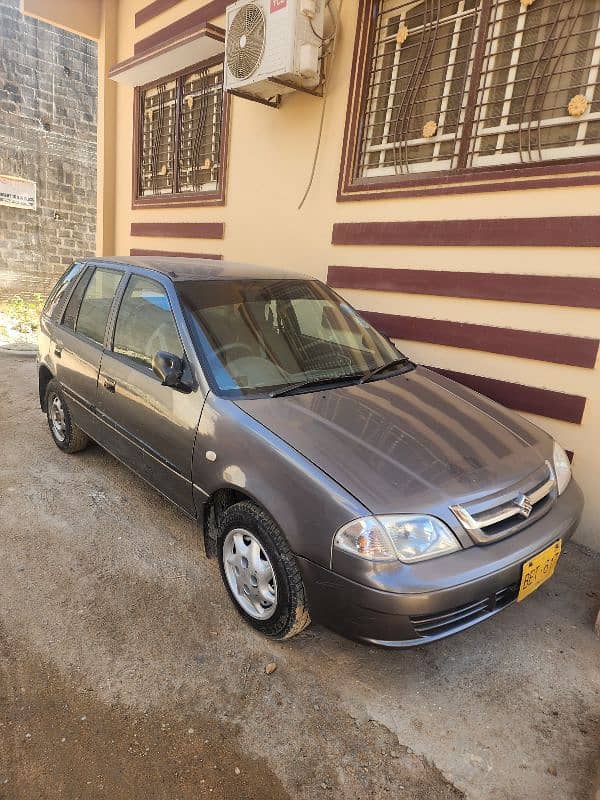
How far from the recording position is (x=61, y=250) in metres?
12.7

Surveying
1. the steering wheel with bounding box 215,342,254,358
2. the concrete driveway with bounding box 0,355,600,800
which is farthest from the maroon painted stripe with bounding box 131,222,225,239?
the concrete driveway with bounding box 0,355,600,800

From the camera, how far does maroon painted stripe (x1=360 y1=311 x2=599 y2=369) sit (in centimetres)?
349

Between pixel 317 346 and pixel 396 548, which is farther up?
pixel 317 346

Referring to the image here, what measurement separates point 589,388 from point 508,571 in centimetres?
190

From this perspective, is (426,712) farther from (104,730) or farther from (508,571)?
(104,730)

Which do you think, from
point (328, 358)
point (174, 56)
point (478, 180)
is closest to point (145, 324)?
point (328, 358)

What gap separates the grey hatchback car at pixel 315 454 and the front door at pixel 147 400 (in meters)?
0.01

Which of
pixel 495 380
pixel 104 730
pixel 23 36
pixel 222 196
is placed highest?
pixel 23 36

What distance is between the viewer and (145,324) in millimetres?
3150

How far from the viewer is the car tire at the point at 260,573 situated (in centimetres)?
219

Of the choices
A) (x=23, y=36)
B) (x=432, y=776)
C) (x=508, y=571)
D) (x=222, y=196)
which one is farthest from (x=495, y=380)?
(x=23, y=36)

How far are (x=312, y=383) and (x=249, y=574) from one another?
39.3 inches

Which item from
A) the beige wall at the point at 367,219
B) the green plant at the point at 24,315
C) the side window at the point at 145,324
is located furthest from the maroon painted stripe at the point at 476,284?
the green plant at the point at 24,315

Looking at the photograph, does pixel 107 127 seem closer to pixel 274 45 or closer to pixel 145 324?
pixel 274 45
